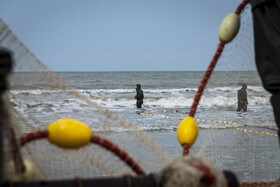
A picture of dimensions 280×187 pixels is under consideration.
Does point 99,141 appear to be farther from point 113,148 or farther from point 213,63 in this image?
point 213,63

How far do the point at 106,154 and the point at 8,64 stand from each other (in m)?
0.87

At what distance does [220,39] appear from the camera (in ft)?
7.00

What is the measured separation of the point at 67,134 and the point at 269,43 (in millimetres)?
1199

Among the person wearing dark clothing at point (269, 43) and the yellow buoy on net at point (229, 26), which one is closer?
the person wearing dark clothing at point (269, 43)

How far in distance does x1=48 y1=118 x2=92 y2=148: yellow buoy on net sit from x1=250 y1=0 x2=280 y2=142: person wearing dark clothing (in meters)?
1.09

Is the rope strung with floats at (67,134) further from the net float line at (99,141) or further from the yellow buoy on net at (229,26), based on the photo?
the yellow buoy on net at (229,26)

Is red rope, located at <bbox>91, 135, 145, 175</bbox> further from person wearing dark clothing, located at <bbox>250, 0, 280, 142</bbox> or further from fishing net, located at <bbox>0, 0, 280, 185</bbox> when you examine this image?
person wearing dark clothing, located at <bbox>250, 0, 280, 142</bbox>

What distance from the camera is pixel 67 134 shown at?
121cm

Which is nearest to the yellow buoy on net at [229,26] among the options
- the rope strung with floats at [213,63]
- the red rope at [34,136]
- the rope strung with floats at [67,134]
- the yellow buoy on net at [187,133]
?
the rope strung with floats at [213,63]

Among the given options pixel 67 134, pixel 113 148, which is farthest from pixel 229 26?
pixel 67 134

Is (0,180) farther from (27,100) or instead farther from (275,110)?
(275,110)

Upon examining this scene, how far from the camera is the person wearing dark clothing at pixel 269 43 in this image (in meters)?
1.65

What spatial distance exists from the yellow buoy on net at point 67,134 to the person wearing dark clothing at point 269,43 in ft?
3.59

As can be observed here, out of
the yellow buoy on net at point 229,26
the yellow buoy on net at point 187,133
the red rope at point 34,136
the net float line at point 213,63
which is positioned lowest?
the yellow buoy on net at point 187,133
